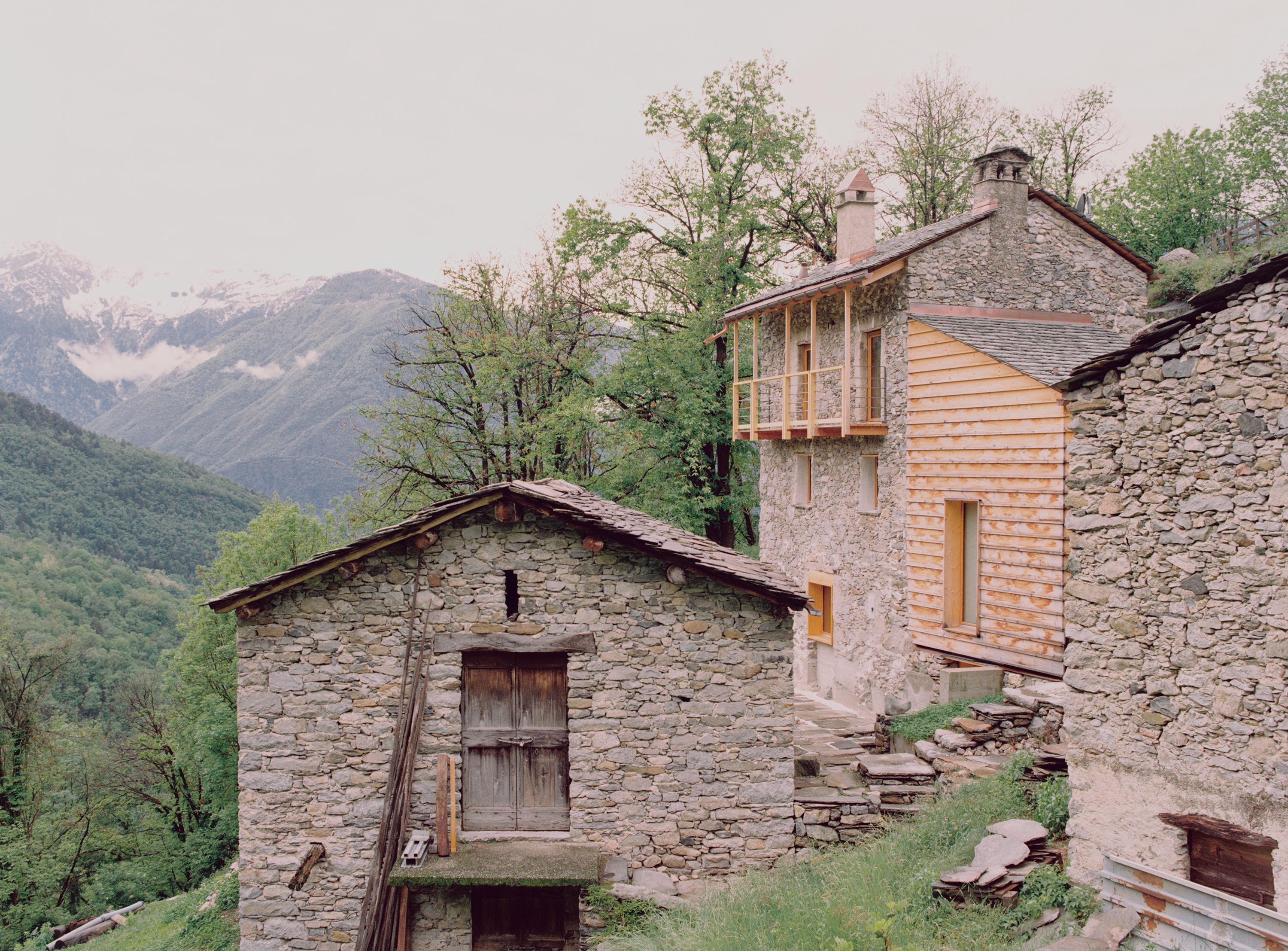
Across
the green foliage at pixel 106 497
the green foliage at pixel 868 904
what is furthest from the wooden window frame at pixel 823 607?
the green foliage at pixel 106 497

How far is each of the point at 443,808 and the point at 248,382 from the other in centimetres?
15222

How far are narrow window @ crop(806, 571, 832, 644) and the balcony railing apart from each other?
274 cm

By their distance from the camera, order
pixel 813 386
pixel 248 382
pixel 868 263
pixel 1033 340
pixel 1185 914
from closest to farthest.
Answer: pixel 1185 914 < pixel 1033 340 < pixel 868 263 < pixel 813 386 < pixel 248 382

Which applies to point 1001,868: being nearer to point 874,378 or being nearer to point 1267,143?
point 874,378

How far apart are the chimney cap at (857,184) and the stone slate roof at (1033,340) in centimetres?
355

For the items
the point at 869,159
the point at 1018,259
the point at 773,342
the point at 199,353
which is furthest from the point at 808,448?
the point at 199,353

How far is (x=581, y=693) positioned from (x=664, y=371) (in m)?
14.2

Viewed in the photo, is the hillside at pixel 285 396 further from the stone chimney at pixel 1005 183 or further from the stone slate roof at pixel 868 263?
the stone chimney at pixel 1005 183

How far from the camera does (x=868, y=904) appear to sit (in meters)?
6.40

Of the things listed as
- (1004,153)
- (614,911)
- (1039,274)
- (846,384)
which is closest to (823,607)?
(846,384)

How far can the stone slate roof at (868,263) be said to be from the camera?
1314 cm

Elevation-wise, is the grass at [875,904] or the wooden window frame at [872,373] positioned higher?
the wooden window frame at [872,373]

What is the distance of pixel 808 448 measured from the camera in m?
16.9

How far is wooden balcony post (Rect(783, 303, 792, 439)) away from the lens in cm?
1589
